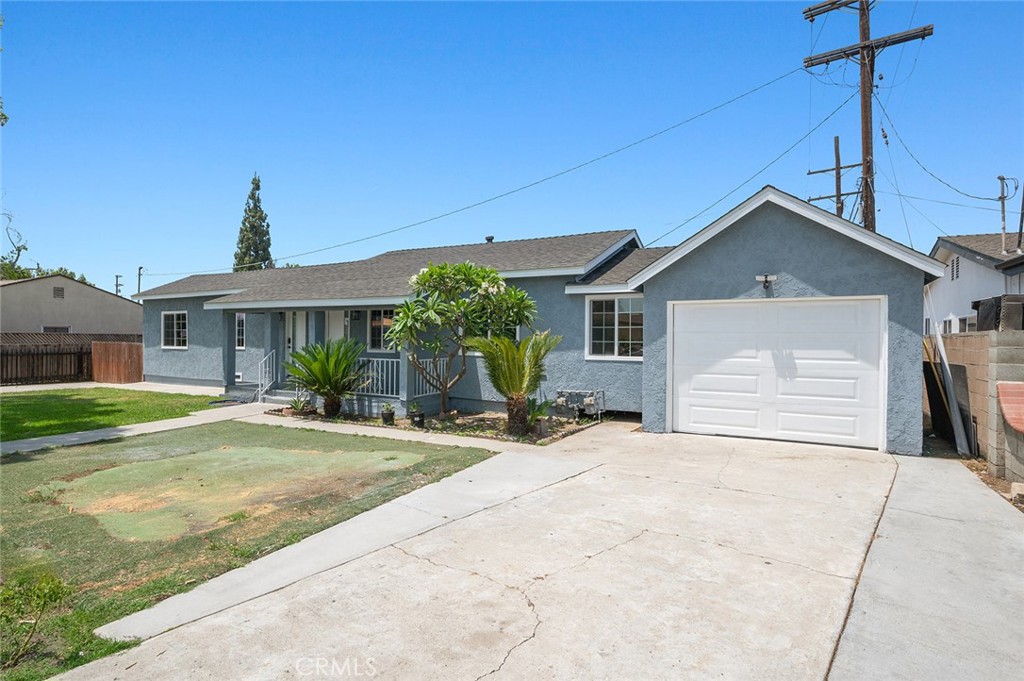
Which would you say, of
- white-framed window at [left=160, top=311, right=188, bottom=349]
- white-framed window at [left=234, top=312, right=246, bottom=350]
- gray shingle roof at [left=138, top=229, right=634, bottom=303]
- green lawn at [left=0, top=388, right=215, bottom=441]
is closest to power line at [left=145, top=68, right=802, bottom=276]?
gray shingle roof at [left=138, top=229, right=634, bottom=303]

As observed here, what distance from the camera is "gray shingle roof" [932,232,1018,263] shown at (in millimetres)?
13257

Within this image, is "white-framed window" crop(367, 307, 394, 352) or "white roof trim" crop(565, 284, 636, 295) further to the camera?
"white-framed window" crop(367, 307, 394, 352)

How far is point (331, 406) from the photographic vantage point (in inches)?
493

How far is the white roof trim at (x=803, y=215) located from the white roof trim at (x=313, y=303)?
18.5ft

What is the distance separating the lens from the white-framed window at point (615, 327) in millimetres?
11742

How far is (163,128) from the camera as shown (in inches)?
619

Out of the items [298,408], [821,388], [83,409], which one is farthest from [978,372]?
[83,409]

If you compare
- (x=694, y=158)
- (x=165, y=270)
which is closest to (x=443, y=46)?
(x=694, y=158)

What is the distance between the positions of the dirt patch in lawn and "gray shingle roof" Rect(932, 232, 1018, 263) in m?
14.8

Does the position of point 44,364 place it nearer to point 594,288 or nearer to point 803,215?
point 594,288

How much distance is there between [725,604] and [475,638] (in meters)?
1.72

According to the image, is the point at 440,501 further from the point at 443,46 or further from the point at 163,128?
the point at 163,128

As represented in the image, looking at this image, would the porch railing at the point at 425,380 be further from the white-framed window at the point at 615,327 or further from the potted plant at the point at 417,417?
the white-framed window at the point at 615,327

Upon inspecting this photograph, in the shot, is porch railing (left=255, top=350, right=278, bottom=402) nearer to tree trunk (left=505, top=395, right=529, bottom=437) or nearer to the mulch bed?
the mulch bed
